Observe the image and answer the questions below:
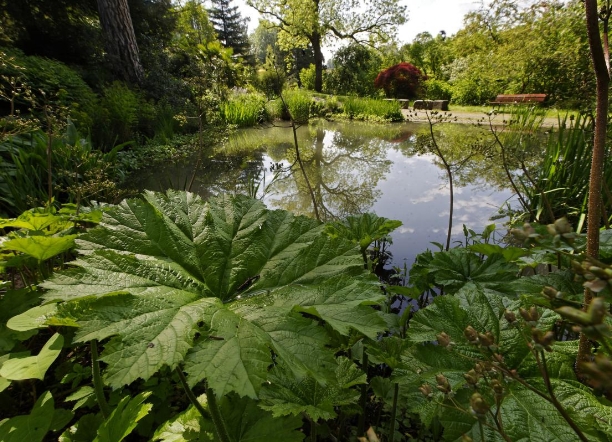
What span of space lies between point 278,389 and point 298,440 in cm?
15

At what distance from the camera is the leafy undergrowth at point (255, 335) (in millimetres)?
650

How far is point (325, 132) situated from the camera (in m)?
8.98

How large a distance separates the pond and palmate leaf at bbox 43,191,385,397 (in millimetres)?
1417

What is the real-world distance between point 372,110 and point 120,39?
8.10 meters

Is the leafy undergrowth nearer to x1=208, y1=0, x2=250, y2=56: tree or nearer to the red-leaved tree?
the red-leaved tree

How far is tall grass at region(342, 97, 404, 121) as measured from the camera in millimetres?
11445

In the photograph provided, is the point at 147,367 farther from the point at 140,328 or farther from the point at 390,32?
the point at 390,32

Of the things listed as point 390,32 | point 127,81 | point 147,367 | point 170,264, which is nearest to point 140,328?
point 147,367

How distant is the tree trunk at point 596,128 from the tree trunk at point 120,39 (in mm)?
9781

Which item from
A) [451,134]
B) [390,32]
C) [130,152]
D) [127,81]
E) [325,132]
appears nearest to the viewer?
[130,152]

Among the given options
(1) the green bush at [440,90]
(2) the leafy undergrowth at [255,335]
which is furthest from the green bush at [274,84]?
(1) the green bush at [440,90]

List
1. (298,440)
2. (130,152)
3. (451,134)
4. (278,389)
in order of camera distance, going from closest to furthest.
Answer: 1. (298,440)
2. (278,389)
3. (130,152)
4. (451,134)

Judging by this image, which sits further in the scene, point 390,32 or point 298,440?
point 390,32

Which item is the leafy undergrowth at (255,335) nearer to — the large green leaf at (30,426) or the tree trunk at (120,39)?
the large green leaf at (30,426)
